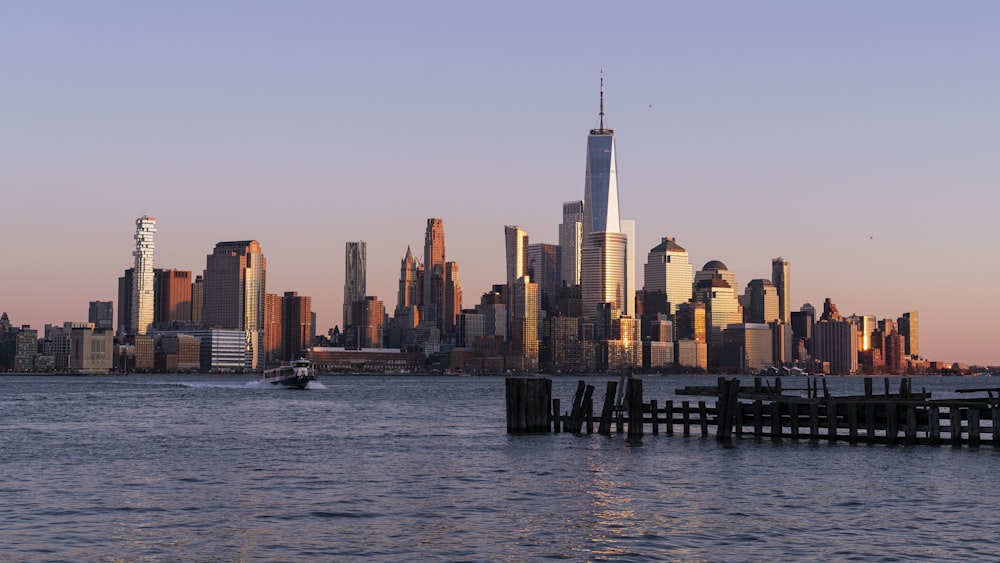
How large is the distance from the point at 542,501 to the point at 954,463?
67.8ft

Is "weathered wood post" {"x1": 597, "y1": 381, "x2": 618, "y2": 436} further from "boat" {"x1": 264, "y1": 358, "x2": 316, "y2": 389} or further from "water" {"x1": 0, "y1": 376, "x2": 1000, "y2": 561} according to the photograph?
"boat" {"x1": 264, "y1": 358, "x2": 316, "y2": 389}

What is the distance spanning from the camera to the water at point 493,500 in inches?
1178

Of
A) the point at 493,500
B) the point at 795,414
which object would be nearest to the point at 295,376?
the point at 795,414

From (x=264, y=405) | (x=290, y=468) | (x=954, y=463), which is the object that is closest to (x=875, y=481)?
(x=954, y=463)

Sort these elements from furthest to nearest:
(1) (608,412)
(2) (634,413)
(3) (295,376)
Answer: (3) (295,376), (1) (608,412), (2) (634,413)

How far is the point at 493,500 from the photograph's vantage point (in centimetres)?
3934

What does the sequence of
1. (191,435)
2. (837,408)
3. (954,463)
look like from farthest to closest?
(191,435)
(837,408)
(954,463)

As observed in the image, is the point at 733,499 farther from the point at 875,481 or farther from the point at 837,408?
the point at 837,408

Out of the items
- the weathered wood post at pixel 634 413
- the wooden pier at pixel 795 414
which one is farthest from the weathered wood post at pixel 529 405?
the weathered wood post at pixel 634 413

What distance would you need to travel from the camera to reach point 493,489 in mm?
42219

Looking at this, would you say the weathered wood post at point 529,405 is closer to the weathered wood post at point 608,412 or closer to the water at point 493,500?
the water at point 493,500

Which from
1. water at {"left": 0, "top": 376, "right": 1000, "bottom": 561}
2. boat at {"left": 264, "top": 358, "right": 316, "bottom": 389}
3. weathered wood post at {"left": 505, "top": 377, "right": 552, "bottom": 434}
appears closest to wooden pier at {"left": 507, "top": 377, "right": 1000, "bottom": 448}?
weathered wood post at {"left": 505, "top": 377, "right": 552, "bottom": 434}

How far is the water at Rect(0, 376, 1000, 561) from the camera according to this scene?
29.9 metres

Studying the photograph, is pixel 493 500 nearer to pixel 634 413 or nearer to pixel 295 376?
pixel 634 413
